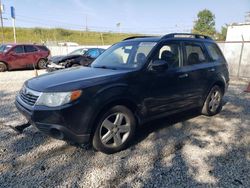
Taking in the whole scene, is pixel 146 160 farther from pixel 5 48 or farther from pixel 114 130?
pixel 5 48

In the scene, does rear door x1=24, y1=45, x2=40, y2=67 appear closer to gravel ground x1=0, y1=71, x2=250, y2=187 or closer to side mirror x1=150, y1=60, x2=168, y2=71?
gravel ground x1=0, y1=71, x2=250, y2=187

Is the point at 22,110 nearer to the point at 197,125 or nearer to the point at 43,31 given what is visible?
the point at 197,125

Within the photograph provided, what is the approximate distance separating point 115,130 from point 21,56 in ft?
44.1

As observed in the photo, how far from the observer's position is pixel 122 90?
3863 mm

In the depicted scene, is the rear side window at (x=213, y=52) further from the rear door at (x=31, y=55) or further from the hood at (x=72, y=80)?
the rear door at (x=31, y=55)

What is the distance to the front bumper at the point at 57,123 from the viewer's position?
3.40 meters

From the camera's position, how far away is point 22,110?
3.82 metres

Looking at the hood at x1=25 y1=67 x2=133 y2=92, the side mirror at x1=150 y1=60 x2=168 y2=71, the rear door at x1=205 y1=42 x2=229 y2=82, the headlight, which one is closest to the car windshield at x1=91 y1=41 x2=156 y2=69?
the side mirror at x1=150 y1=60 x2=168 y2=71

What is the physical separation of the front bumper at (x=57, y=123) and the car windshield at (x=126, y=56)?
4.59 feet

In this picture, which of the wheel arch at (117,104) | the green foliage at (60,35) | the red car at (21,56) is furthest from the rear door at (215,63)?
the green foliage at (60,35)

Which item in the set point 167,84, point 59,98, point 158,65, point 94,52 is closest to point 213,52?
point 167,84

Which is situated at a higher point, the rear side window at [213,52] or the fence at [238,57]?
the rear side window at [213,52]

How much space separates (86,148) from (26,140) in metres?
1.11

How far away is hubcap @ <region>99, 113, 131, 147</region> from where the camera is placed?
387cm
